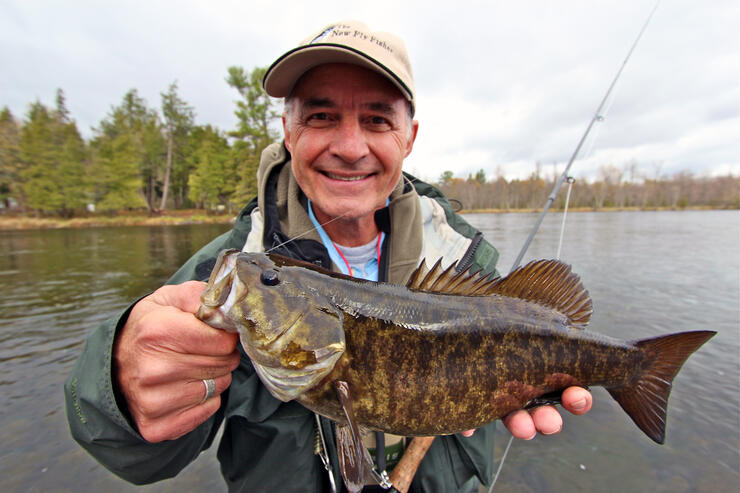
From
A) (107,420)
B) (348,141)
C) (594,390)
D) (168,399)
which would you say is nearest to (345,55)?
(348,141)

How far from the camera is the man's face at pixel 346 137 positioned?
228 cm

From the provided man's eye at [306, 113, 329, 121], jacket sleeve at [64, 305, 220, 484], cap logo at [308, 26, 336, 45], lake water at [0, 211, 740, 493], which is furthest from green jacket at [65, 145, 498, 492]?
lake water at [0, 211, 740, 493]

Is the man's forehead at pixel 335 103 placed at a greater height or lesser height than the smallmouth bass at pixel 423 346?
greater

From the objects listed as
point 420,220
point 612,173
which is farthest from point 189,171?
point 612,173

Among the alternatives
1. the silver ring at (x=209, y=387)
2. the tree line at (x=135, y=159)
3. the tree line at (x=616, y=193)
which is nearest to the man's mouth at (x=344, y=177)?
the silver ring at (x=209, y=387)

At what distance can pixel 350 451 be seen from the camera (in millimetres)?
1709

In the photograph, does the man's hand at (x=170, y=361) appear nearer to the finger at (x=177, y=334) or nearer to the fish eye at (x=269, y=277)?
the finger at (x=177, y=334)

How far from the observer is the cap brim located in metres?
2.08

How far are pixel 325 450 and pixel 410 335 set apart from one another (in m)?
1.11

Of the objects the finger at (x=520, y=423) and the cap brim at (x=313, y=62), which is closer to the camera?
the finger at (x=520, y=423)

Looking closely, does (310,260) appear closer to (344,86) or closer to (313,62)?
(344,86)

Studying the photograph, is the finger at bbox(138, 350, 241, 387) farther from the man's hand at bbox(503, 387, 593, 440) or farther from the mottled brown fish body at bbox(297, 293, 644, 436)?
the man's hand at bbox(503, 387, 593, 440)

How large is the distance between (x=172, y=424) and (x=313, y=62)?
6.96 ft

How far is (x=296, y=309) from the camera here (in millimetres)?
1572
